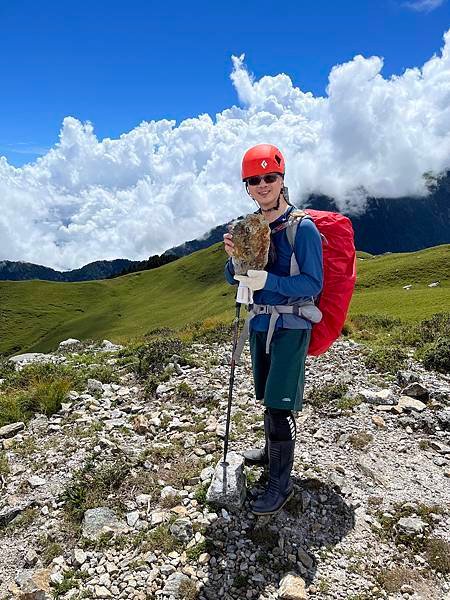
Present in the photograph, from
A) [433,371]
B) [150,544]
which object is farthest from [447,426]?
[150,544]

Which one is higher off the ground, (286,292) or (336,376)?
(286,292)

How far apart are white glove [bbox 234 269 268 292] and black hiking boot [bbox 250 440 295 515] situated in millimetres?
2222

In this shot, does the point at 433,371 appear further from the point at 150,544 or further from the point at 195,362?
the point at 150,544

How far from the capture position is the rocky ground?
5414 mm

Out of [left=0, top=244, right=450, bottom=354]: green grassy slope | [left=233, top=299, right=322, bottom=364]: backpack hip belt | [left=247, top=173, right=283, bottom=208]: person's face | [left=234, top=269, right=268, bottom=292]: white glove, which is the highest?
[left=247, top=173, right=283, bottom=208]: person's face

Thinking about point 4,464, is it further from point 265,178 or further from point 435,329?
point 435,329

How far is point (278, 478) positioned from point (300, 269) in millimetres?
2879

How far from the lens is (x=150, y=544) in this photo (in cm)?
580

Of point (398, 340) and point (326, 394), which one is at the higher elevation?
point (398, 340)

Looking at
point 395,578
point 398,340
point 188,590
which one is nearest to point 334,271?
point 395,578

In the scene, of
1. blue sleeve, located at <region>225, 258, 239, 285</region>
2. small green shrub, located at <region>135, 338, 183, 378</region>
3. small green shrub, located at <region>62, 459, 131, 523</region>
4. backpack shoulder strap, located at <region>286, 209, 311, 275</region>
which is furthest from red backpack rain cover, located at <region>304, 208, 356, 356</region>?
small green shrub, located at <region>135, 338, 183, 378</region>

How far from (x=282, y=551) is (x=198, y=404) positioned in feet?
15.0

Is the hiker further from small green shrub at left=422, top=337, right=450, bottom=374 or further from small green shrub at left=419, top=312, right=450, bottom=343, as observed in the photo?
small green shrub at left=419, top=312, right=450, bottom=343

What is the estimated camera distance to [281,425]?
627 centimetres
